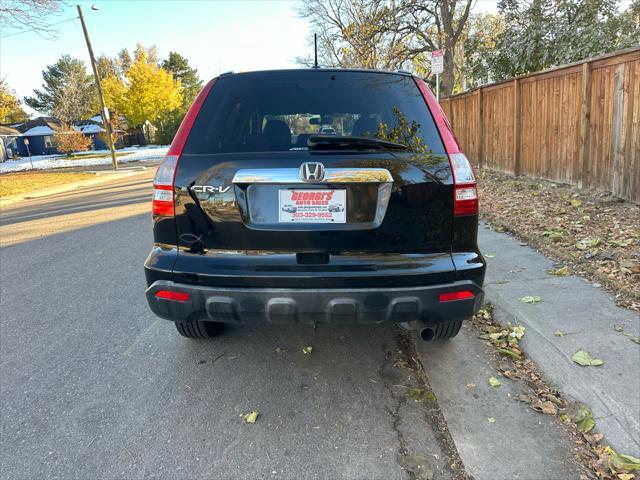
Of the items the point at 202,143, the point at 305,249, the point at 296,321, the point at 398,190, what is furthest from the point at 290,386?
the point at 202,143

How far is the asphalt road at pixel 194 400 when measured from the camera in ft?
7.06

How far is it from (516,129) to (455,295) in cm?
820

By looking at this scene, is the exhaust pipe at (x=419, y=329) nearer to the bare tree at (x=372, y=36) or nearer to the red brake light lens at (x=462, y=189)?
the red brake light lens at (x=462, y=189)

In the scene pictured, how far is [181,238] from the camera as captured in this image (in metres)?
2.44

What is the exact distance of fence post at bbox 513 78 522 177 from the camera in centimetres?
915

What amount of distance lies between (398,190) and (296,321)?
0.88 m

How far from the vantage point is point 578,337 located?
9.98 ft

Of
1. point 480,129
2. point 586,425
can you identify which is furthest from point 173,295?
point 480,129

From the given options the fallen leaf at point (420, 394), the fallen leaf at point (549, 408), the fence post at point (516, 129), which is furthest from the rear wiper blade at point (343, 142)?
the fence post at point (516, 129)

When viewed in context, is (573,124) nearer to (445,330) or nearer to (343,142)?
(445,330)

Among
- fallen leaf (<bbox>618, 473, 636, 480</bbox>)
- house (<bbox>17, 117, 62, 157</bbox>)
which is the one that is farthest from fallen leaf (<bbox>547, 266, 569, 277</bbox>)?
house (<bbox>17, 117, 62, 157</bbox>)

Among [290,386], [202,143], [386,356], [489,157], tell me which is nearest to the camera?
[202,143]

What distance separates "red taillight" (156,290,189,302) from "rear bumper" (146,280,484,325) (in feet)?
0.06

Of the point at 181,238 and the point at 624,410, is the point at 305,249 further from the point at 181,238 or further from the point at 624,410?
the point at 624,410
